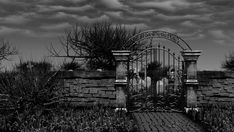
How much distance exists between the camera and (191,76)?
1164 cm

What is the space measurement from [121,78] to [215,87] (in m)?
3.48

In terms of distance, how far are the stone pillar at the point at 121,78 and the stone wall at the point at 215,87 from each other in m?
2.78

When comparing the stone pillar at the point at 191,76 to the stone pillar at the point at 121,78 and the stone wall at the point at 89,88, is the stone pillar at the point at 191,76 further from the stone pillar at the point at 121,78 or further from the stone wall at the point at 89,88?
the stone wall at the point at 89,88

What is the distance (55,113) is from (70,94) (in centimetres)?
176

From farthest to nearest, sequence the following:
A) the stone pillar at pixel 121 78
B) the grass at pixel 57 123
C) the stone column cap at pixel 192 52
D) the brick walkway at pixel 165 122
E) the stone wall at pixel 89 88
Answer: the stone wall at pixel 89 88, the stone column cap at pixel 192 52, the stone pillar at pixel 121 78, the brick walkway at pixel 165 122, the grass at pixel 57 123

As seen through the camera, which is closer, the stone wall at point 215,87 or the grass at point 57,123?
the grass at point 57,123

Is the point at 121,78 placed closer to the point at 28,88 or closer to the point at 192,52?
the point at 192,52

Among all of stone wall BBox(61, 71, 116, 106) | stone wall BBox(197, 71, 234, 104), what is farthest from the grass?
stone wall BBox(197, 71, 234, 104)

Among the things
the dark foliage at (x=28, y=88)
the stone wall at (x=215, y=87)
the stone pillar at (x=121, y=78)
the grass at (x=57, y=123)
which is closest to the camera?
the grass at (x=57, y=123)

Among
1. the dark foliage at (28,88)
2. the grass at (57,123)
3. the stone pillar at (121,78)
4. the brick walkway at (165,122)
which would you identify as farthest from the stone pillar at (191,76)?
the dark foliage at (28,88)

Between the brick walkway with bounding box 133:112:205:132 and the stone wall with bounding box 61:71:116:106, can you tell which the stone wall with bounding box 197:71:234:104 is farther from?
the stone wall with bounding box 61:71:116:106

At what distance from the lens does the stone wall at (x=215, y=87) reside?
1202 cm

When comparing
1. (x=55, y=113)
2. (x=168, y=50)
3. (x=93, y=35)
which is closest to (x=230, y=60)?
(x=93, y=35)

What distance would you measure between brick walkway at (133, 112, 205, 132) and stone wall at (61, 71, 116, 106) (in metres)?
1.27
